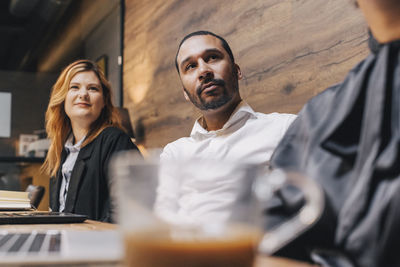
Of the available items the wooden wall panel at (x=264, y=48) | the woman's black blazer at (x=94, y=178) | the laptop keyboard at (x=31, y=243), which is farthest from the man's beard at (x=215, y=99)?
the laptop keyboard at (x=31, y=243)

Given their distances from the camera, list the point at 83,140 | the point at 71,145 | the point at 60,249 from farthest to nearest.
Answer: the point at 71,145, the point at 83,140, the point at 60,249

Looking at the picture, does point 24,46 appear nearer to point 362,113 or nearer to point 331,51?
point 331,51

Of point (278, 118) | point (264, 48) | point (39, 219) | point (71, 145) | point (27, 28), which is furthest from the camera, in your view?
point (27, 28)

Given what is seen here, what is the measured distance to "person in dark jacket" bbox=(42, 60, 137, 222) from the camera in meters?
2.34

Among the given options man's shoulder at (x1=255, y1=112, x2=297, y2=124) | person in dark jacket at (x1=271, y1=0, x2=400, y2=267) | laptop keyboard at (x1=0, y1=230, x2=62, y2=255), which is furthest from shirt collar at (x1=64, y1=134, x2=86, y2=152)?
person in dark jacket at (x1=271, y1=0, x2=400, y2=267)

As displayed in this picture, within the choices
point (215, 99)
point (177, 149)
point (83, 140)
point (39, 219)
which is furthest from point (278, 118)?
point (83, 140)

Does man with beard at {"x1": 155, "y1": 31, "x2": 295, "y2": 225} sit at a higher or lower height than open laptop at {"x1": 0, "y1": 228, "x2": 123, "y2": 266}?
higher

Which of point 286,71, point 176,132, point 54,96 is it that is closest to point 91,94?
point 54,96

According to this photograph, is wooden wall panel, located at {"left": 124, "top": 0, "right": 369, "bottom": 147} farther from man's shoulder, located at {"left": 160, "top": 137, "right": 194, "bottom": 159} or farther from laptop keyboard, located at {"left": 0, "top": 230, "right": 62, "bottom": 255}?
laptop keyboard, located at {"left": 0, "top": 230, "right": 62, "bottom": 255}

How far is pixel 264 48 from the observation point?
2.23m

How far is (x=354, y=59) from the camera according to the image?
5.54 ft

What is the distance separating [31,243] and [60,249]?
0.31ft

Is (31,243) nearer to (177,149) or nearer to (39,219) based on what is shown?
(39,219)

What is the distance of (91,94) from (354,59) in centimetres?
158
